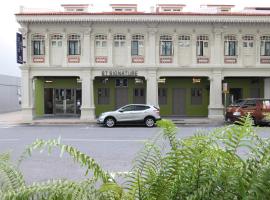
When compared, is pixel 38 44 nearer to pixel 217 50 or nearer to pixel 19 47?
pixel 19 47

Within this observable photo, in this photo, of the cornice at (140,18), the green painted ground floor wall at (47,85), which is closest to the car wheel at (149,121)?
the cornice at (140,18)

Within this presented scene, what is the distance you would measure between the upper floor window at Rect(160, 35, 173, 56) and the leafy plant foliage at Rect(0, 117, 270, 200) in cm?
2234

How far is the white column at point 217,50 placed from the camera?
956 inches

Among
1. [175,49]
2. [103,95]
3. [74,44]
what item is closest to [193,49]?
[175,49]

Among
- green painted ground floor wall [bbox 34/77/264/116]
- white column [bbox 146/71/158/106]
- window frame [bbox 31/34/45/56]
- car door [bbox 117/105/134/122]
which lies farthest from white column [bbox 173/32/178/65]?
window frame [bbox 31/34/45/56]

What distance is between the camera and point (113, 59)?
24438 mm

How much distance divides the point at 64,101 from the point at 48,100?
4.24 ft

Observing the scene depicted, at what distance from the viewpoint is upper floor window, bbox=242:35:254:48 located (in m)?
24.6

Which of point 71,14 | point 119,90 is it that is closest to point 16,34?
point 71,14

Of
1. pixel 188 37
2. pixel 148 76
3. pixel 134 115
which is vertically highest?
pixel 188 37

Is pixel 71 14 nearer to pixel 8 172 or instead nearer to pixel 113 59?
pixel 113 59

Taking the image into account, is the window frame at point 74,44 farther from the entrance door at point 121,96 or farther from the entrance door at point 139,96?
the entrance door at point 139,96

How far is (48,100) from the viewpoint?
2769cm

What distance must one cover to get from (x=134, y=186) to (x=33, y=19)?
2339cm
